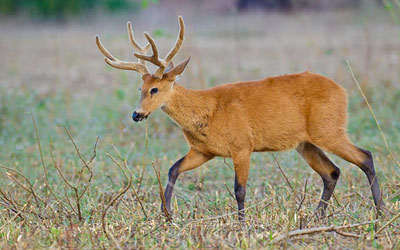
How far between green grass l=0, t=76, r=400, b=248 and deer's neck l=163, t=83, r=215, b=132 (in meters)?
0.47

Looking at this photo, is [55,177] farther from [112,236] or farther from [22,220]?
[112,236]

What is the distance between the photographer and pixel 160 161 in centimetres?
788

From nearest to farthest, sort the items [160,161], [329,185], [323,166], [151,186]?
[329,185], [323,166], [151,186], [160,161]

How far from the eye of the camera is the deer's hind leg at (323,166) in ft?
20.4

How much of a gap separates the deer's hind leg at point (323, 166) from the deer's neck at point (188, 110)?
108 centimetres

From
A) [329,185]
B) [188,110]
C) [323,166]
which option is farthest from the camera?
[323,166]

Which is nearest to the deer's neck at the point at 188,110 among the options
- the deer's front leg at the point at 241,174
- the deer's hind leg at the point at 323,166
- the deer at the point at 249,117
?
the deer at the point at 249,117

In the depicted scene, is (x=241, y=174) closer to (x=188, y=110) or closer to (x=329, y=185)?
(x=188, y=110)

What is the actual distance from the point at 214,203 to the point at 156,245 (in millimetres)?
1474

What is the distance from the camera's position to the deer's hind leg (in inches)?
245

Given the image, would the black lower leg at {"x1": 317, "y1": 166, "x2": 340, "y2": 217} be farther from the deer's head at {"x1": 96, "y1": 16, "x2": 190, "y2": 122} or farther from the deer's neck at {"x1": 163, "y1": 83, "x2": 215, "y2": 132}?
the deer's head at {"x1": 96, "y1": 16, "x2": 190, "y2": 122}

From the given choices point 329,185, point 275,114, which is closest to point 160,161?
point 275,114

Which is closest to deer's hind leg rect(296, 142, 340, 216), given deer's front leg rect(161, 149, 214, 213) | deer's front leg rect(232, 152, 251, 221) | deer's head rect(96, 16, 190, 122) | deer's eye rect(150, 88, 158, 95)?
deer's front leg rect(232, 152, 251, 221)

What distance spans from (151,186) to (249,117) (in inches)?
55.5
